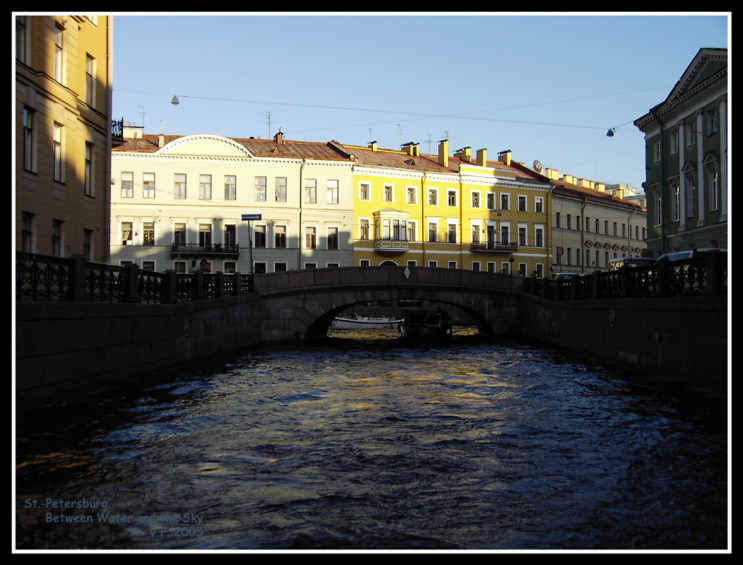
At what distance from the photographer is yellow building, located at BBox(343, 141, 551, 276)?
175 feet

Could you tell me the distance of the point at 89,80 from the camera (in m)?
23.6

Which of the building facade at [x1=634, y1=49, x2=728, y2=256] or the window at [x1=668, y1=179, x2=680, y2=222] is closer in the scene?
the building facade at [x1=634, y1=49, x2=728, y2=256]

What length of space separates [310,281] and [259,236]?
71.1 feet

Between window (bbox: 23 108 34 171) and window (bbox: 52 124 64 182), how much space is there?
3.89 feet

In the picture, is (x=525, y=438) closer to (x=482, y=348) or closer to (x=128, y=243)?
(x=482, y=348)

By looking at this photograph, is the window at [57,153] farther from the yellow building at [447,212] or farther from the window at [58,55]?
the yellow building at [447,212]

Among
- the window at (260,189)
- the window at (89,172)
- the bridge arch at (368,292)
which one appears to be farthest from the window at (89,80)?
the window at (260,189)

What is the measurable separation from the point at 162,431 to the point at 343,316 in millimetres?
37680

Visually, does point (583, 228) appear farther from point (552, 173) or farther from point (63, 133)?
point (63, 133)

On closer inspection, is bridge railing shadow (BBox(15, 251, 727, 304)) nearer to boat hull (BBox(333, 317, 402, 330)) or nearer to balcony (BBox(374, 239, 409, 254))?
boat hull (BBox(333, 317, 402, 330))

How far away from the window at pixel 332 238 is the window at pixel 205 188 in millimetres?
8234

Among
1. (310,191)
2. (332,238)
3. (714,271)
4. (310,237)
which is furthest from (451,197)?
(714,271)

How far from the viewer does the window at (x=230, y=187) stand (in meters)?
49.4

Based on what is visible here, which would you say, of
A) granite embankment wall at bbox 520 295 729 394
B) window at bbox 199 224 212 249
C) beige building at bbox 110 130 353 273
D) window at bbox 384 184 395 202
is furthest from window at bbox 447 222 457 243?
granite embankment wall at bbox 520 295 729 394
